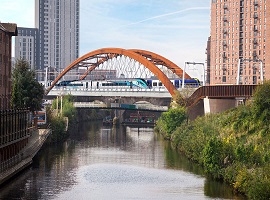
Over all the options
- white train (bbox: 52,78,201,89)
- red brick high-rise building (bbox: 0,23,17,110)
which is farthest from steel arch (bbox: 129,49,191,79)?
red brick high-rise building (bbox: 0,23,17,110)

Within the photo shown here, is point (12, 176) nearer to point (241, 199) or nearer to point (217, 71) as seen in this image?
point (241, 199)

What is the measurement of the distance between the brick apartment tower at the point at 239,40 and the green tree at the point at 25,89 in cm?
6482

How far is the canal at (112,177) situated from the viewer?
4328cm

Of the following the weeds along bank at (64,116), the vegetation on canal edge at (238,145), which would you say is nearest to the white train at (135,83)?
the weeds along bank at (64,116)

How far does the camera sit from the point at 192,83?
111688 mm

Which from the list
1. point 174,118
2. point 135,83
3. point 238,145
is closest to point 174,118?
point 174,118

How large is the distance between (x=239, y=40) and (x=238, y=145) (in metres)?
91.5

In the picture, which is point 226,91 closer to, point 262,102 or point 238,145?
point 262,102

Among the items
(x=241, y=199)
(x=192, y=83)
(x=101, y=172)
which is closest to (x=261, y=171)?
(x=241, y=199)

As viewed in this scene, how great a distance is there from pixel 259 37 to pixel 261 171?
326 ft

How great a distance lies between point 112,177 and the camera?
5125 cm

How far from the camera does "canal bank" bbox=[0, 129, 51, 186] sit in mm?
47250

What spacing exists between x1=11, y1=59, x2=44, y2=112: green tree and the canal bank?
12.8 ft

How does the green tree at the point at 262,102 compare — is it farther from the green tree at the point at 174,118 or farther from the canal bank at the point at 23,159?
the green tree at the point at 174,118
